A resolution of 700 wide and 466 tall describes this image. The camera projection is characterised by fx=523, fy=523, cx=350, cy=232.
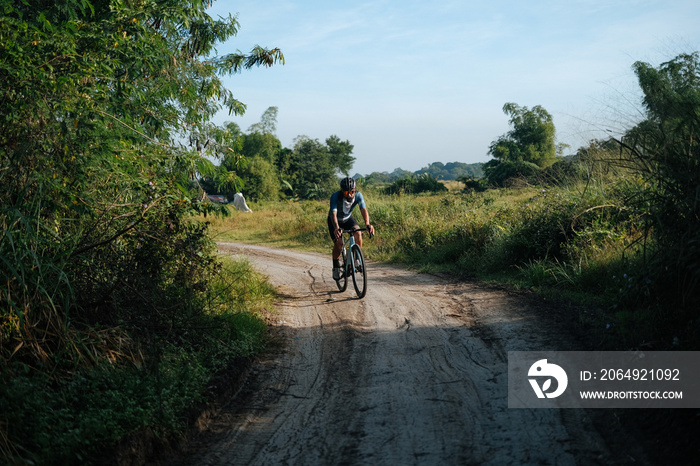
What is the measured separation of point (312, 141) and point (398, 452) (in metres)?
65.8

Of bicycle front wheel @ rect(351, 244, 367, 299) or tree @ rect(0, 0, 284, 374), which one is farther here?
bicycle front wheel @ rect(351, 244, 367, 299)

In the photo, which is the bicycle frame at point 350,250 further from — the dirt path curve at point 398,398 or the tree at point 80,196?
the tree at point 80,196

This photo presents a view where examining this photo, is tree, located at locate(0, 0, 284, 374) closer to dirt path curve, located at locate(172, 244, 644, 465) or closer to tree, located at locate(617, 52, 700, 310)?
dirt path curve, located at locate(172, 244, 644, 465)

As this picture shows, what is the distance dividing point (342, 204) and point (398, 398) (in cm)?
525

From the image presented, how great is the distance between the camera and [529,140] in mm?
55688

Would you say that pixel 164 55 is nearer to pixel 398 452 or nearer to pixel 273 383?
pixel 273 383

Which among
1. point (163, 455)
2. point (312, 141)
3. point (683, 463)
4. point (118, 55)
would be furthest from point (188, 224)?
point (312, 141)

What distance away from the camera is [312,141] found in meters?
68.1

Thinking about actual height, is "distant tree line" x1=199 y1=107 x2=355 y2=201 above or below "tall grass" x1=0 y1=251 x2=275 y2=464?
above

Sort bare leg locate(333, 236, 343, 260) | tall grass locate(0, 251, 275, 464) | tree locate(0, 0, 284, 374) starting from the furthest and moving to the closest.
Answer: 1. bare leg locate(333, 236, 343, 260)
2. tree locate(0, 0, 284, 374)
3. tall grass locate(0, 251, 275, 464)
